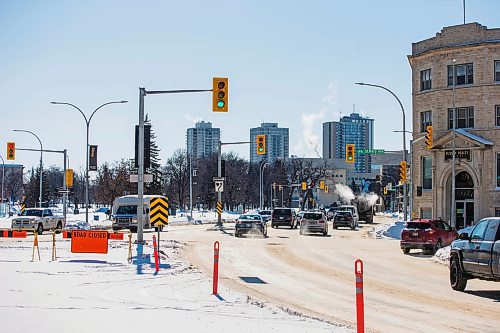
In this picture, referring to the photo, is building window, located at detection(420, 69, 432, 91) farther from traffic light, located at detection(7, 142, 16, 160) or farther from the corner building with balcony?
traffic light, located at detection(7, 142, 16, 160)

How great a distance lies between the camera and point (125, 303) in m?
13.4

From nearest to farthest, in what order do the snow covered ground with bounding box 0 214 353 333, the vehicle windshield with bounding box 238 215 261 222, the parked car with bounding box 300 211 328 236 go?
1. the snow covered ground with bounding box 0 214 353 333
2. the vehicle windshield with bounding box 238 215 261 222
3. the parked car with bounding box 300 211 328 236

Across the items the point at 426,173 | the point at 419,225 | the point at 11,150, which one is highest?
the point at 11,150

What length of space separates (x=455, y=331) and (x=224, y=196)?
382 ft

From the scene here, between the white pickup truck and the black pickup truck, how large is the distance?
106 feet

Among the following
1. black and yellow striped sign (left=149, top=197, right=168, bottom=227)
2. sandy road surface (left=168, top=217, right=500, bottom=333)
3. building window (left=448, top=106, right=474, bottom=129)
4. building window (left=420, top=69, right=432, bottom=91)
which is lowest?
sandy road surface (left=168, top=217, right=500, bottom=333)

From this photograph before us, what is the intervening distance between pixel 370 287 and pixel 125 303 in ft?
24.1

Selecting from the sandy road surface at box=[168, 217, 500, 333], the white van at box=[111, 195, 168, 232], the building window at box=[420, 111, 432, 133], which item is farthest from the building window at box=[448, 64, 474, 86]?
the white van at box=[111, 195, 168, 232]

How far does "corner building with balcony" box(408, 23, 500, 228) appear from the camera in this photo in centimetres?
4875

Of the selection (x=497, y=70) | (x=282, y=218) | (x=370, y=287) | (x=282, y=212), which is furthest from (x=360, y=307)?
(x=282, y=212)

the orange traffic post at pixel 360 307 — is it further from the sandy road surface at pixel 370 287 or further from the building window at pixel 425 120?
the building window at pixel 425 120

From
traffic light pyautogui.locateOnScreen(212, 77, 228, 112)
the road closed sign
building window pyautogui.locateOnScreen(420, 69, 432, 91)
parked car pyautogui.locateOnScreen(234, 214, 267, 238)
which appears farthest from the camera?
building window pyautogui.locateOnScreen(420, 69, 432, 91)

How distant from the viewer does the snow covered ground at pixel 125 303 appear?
10.8 m

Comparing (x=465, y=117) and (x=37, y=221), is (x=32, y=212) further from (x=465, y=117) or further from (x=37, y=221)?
(x=465, y=117)
